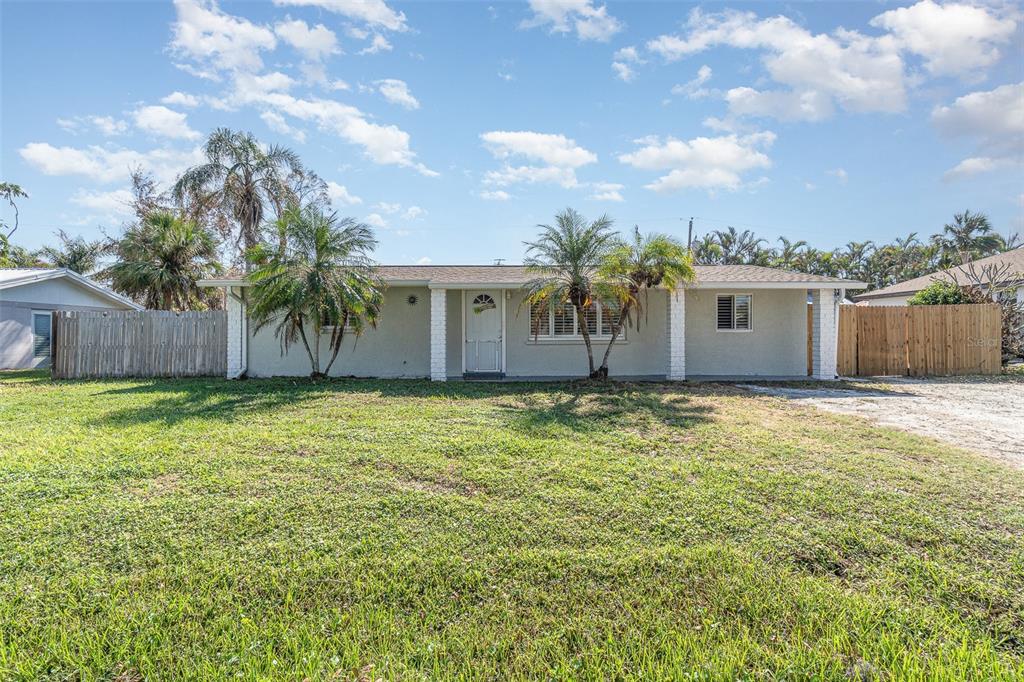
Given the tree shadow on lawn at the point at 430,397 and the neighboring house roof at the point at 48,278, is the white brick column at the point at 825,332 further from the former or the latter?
the neighboring house roof at the point at 48,278

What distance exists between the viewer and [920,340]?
1369 centimetres

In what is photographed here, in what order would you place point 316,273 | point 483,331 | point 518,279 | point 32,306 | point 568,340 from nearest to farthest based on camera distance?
point 316,273 → point 518,279 → point 568,340 → point 483,331 → point 32,306

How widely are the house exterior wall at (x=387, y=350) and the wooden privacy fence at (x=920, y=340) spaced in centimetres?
1191

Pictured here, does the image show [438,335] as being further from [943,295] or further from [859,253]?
[859,253]

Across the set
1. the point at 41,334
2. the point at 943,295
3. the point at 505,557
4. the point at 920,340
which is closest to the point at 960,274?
the point at 943,295

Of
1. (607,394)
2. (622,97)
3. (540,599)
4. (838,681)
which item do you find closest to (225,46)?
(622,97)

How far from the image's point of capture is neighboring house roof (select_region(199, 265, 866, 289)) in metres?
12.2

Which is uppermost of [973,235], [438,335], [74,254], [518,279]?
[973,235]

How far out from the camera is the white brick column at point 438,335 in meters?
12.3

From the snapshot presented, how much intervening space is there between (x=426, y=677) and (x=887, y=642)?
7.77ft

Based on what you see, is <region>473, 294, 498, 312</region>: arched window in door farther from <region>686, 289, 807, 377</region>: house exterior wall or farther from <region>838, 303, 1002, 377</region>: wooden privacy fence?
<region>838, 303, 1002, 377</region>: wooden privacy fence

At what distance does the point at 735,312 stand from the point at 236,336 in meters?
13.5

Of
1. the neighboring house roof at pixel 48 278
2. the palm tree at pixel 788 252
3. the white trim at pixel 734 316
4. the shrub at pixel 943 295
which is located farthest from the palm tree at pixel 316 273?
the palm tree at pixel 788 252

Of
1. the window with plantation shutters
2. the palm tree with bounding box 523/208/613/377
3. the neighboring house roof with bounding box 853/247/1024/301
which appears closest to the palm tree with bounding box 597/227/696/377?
the palm tree with bounding box 523/208/613/377
